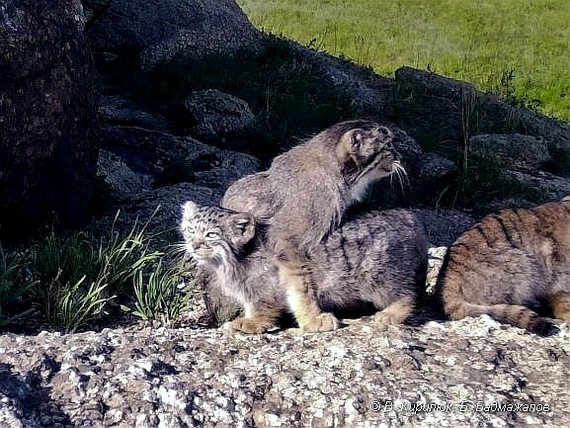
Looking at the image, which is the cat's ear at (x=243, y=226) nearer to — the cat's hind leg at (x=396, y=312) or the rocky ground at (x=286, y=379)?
the rocky ground at (x=286, y=379)

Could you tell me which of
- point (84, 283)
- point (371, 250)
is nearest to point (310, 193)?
point (371, 250)

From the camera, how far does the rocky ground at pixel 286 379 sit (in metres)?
4.96

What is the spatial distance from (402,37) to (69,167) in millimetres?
17022

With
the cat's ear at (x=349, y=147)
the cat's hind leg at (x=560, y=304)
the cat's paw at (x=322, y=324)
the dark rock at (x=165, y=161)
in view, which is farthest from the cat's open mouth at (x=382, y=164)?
the dark rock at (x=165, y=161)

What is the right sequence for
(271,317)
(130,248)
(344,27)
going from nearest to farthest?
(271,317)
(130,248)
(344,27)

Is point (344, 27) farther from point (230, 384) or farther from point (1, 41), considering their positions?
point (230, 384)

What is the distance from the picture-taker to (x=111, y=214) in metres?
8.79

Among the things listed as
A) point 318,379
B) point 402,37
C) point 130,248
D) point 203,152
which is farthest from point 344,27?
point 318,379

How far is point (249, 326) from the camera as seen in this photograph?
238 inches

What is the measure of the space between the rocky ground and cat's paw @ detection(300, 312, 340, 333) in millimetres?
141

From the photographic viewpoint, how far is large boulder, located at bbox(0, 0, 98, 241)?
7.39 metres

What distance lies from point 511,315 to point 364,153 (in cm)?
140

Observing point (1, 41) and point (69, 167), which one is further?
point (69, 167)

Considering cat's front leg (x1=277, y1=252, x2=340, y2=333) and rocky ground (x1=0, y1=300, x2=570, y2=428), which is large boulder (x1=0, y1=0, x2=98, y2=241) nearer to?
rocky ground (x1=0, y1=300, x2=570, y2=428)
